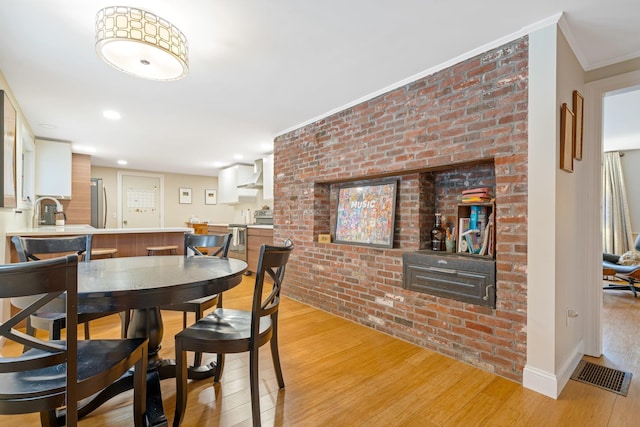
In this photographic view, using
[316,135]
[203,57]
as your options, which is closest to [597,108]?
[316,135]

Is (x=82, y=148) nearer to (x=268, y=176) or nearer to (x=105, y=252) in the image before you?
(x=105, y=252)

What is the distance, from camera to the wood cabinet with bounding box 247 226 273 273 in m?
4.93

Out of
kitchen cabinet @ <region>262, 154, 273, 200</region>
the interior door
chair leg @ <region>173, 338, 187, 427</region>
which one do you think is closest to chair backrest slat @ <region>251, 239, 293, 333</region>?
chair leg @ <region>173, 338, 187, 427</region>

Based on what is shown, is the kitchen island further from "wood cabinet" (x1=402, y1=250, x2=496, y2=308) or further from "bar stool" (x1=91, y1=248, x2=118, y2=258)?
"wood cabinet" (x1=402, y1=250, x2=496, y2=308)

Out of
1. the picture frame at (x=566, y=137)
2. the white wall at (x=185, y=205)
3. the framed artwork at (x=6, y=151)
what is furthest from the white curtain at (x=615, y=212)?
the framed artwork at (x=6, y=151)

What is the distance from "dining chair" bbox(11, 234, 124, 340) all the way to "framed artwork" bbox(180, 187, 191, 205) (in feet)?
20.0

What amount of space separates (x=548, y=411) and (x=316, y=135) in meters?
3.09

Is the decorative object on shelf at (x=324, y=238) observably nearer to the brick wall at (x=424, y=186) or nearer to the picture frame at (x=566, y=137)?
the brick wall at (x=424, y=186)

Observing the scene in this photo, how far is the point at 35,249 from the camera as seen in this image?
2043 mm

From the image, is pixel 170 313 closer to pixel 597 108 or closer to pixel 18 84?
pixel 18 84

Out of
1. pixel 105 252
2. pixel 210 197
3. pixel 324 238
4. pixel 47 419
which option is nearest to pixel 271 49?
pixel 324 238

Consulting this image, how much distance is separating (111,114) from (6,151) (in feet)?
3.95

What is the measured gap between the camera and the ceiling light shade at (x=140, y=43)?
150 cm

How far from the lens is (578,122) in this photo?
2182 millimetres
